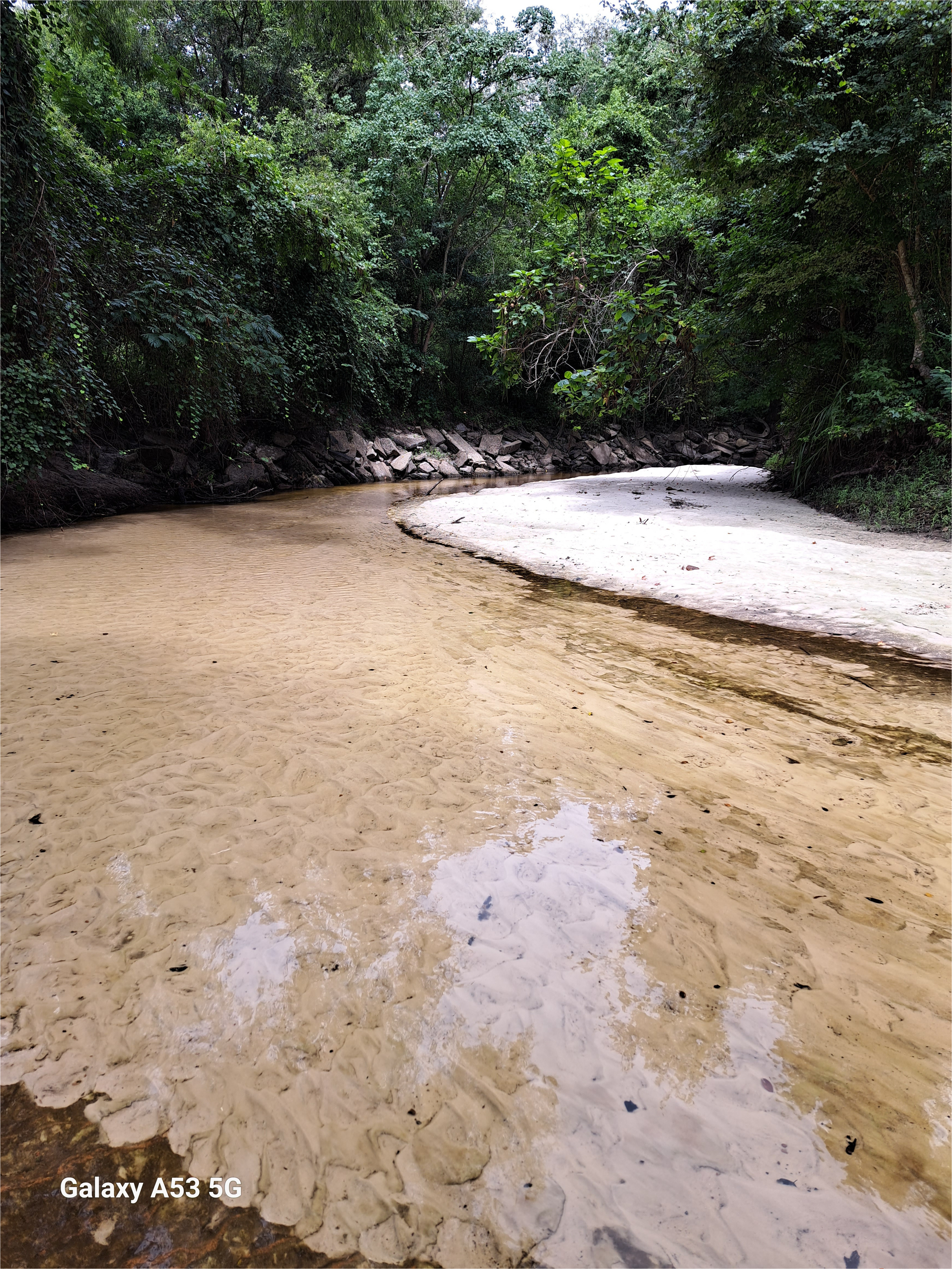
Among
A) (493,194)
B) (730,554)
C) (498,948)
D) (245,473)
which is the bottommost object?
(498,948)

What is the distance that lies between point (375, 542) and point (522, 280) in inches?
267

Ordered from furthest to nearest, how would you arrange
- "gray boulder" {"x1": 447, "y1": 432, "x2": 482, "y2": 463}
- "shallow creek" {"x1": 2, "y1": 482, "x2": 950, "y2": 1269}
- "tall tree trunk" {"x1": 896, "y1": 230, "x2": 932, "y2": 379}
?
"gray boulder" {"x1": 447, "y1": 432, "x2": 482, "y2": 463}
"tall tree trunk" {"x1": 896, "y1": 230, "x2": 932, "y2": 379}
"shallow creek" {"x1": 2, "y1": 482, "x2": 950, "y2": 1269}

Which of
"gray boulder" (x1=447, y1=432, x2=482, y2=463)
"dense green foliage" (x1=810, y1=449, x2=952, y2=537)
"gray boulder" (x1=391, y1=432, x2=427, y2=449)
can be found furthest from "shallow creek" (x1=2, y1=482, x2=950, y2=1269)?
"gray boulder" (x1=447, y1=432, x2=482, y2=463)

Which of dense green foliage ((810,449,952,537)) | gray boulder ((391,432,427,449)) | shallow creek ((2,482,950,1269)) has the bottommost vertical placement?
shallow creek ((2,482,950,1269))

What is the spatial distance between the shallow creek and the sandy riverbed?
1.14m

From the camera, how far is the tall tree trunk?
30.1 ft

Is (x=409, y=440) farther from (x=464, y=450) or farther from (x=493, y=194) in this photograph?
(x=493, y=194)

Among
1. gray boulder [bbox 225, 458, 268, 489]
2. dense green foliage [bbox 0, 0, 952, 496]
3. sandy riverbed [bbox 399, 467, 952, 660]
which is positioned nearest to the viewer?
sandy riverbed [bbox 399, 467, 952, 660]

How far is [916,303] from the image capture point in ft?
30.1

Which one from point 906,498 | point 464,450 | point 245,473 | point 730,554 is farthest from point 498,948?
point 464,450

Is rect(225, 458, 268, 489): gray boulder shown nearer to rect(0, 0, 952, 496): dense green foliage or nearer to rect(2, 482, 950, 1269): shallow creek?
rect(0, 0, 952, 496): dense green foliage

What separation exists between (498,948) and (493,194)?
23689mm

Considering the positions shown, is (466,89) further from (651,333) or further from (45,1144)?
(45,1144)

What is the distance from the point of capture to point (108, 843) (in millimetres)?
2529
